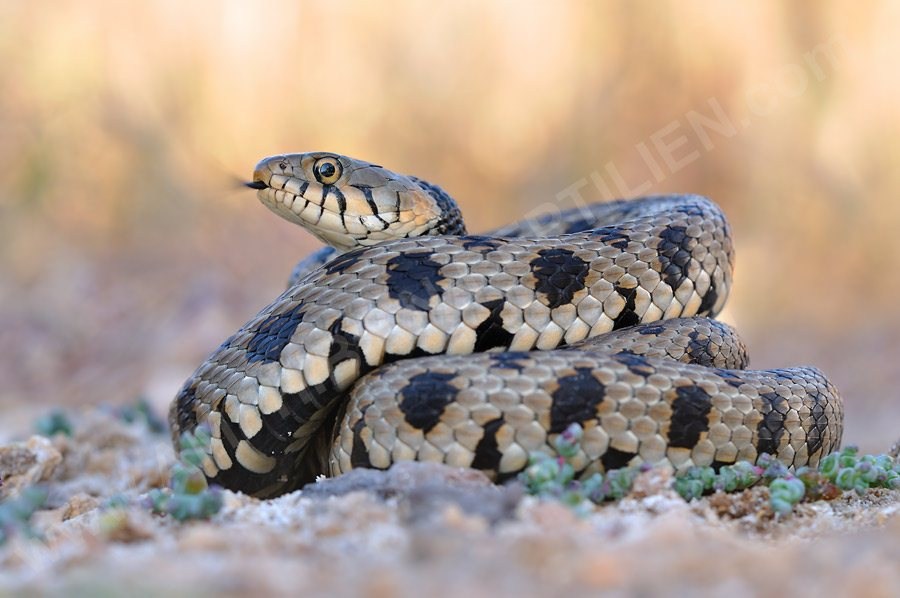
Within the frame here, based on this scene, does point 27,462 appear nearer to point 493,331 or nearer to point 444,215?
point 444,215

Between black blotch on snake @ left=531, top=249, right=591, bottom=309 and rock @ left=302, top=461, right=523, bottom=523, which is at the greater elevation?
black blotch on snake @ left=531, top=249, right=591, bottom=309

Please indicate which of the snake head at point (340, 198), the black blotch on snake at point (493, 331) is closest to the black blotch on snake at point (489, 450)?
the black blotch on snake at point (493, 331)

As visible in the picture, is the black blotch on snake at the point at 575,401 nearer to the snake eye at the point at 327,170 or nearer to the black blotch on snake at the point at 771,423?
the black blotch on snake at the point at 771,423

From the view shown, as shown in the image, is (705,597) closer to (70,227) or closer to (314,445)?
(314,445)

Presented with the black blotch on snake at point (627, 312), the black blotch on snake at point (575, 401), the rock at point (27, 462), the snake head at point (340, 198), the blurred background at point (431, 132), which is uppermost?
the blurred background at point (431, 132)

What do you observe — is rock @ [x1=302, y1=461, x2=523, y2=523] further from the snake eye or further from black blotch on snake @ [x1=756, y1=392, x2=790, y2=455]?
the snake eye

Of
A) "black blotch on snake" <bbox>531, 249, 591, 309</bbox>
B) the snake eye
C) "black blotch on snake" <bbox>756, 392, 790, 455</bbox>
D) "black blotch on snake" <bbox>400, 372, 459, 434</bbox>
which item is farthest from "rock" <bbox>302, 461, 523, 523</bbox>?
the snake eye

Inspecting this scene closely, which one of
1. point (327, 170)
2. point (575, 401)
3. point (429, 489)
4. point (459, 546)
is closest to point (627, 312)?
point (575, 401)
